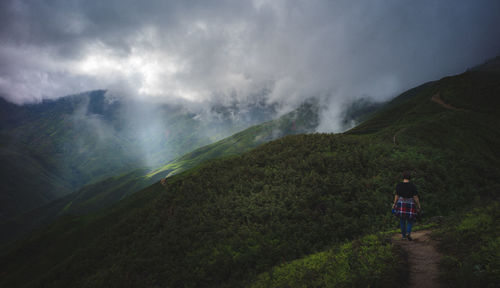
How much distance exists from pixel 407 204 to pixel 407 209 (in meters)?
0.28

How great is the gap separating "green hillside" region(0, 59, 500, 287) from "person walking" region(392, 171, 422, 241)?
5.91 ft

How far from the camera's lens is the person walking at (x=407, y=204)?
11.7 m

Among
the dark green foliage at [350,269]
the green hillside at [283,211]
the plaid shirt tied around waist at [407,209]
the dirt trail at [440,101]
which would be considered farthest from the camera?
the dirt trail at [440,101]

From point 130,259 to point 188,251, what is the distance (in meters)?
8.03

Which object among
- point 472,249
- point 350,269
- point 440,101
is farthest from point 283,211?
point 440,101

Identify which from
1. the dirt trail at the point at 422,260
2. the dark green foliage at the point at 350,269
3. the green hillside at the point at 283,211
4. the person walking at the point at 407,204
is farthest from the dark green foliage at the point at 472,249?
the dark green foliage at the point at 350,269

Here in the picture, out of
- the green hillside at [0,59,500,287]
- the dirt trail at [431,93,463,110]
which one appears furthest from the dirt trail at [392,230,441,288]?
→ the dirt trail at [431,93,463,110]

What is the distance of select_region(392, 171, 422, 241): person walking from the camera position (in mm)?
11742

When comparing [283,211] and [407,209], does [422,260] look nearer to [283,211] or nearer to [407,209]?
[407,209]

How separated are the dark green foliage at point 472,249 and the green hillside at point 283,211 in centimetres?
70

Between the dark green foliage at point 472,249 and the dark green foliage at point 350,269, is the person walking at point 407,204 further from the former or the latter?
the dark green foliage at point 350,269

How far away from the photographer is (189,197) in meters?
30.0

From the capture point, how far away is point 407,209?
1177 centimetres

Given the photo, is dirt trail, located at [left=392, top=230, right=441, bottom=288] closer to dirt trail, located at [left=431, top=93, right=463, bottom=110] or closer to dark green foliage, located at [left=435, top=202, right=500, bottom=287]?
dark green foliage, located at [left=435, top=202, right=500, bottom=287]
